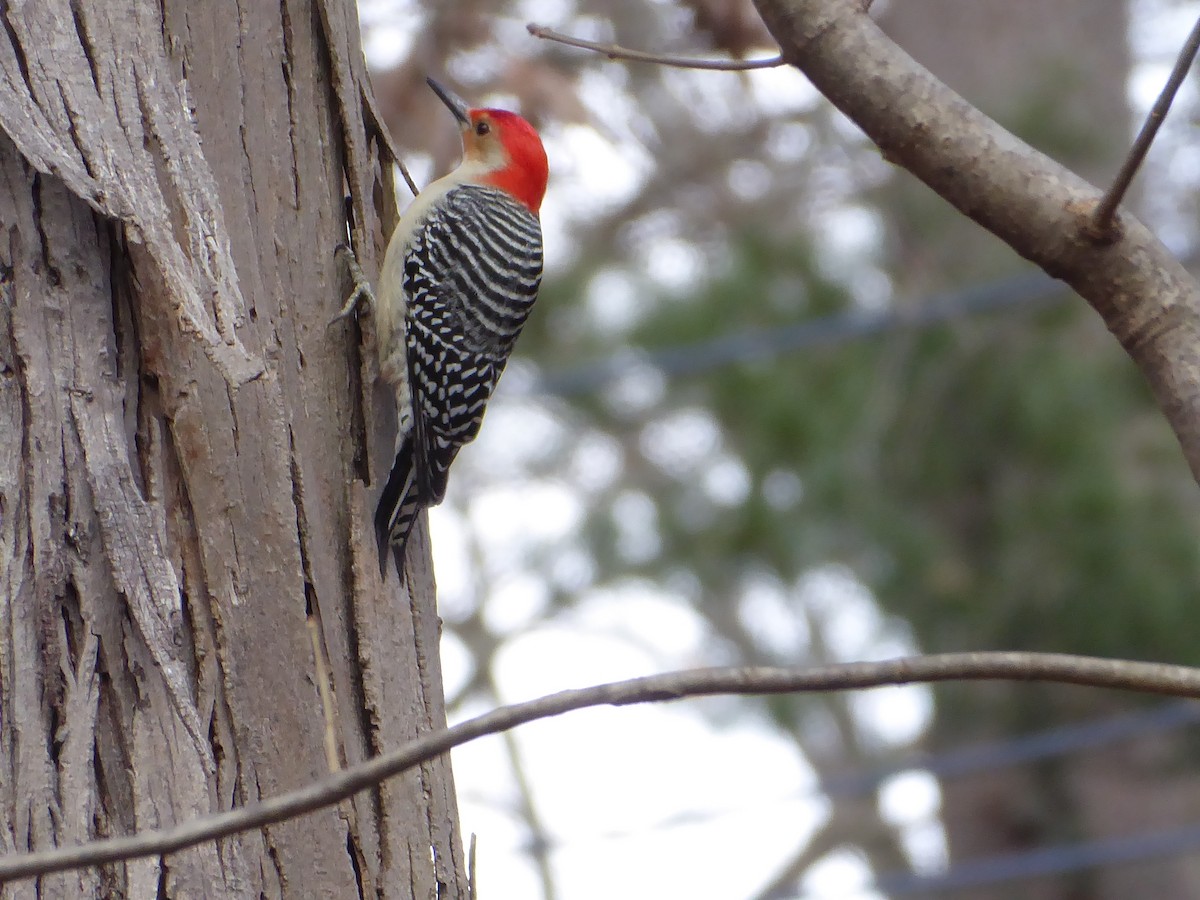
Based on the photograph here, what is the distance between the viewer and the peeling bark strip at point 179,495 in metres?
1.88

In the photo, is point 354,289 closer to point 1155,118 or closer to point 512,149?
point 1155,118

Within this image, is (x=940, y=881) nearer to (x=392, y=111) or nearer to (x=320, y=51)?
(x=392, y=111)

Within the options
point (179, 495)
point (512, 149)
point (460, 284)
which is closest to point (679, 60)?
point (179, 495)

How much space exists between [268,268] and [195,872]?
898 millimetres

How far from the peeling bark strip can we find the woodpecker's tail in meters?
0.04

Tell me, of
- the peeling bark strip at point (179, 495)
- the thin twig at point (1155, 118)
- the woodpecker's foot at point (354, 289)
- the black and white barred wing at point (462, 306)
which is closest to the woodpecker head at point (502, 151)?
the black and white barred wing at point (462, 306)

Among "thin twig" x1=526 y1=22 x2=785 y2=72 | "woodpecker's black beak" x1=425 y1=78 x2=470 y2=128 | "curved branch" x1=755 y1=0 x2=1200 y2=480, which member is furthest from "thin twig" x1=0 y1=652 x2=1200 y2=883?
"woodpecker's black beak" x1=425 y1=78 x2=470 y2=128

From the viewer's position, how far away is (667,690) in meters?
1.31

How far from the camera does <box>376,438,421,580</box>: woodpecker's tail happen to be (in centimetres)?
225

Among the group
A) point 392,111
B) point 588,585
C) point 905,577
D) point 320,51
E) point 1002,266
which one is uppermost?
point 588,585

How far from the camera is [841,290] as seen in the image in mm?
7828

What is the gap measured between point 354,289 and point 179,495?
19.7 inches

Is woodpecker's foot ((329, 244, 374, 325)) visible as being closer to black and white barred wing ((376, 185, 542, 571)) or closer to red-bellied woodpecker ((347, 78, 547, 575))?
red-bellied woodpecker ((347, 78, 547, 575))

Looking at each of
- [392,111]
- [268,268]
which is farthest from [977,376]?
[268,268]
